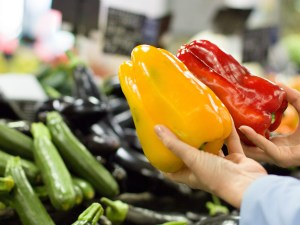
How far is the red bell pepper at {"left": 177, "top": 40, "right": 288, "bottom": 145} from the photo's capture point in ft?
4.00

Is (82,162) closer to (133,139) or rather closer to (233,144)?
(133,139)

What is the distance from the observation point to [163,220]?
5.59 feet

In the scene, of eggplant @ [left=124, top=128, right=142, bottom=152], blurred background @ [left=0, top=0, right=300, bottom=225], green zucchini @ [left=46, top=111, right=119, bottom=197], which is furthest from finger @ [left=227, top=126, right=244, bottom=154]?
eggplant @ [left=124, top=128, right=142, bottom=152]

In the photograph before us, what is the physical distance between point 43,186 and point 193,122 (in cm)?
80

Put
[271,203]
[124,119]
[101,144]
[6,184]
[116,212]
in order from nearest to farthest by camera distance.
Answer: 1. [271,203]
2. [6,184]
3. [116,212]
4. [101,144]
5. [124,119]

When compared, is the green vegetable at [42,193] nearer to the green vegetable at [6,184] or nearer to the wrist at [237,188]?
the green vegetable at [6,184]

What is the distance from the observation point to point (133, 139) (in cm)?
227

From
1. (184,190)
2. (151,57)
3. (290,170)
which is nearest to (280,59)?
(290,170)

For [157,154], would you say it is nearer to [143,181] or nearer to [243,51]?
[143,181]

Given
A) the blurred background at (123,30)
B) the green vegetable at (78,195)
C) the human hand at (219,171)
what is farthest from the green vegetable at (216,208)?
the blurred background at (123,30)

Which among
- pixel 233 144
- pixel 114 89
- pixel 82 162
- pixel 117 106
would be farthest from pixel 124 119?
pixel 233 144

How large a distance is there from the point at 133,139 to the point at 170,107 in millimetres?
1207

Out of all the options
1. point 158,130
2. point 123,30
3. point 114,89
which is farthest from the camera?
point 123,30

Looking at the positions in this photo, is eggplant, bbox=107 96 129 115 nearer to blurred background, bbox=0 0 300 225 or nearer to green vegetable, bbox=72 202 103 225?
blurred background, bbox=0 0 300 225
